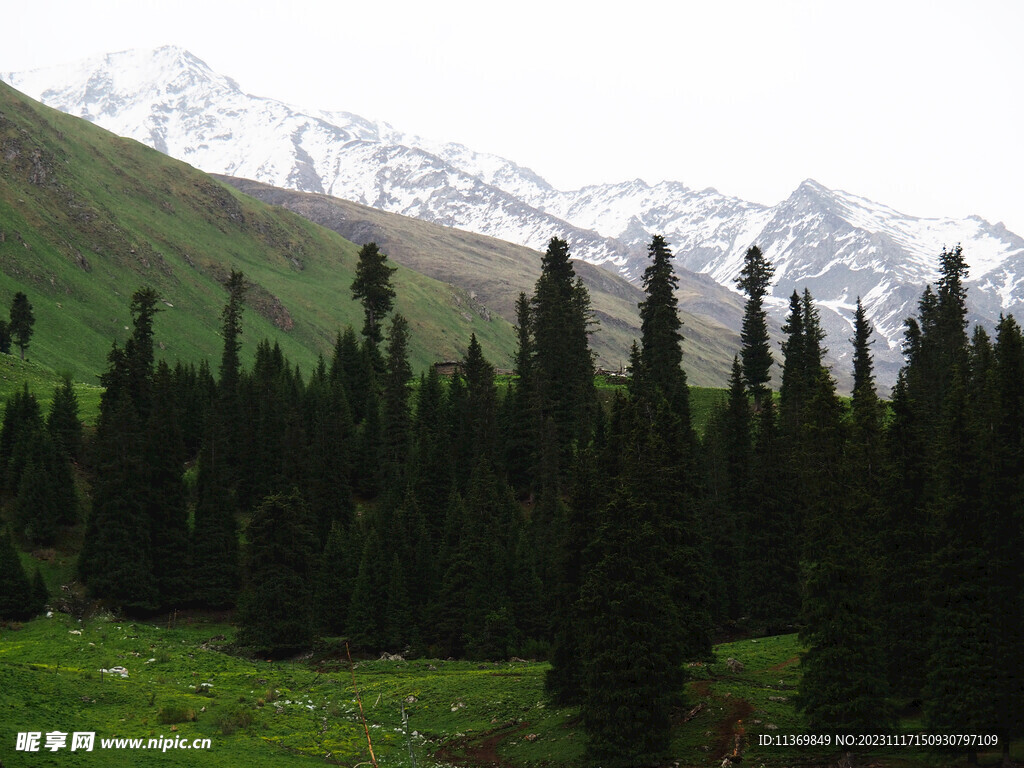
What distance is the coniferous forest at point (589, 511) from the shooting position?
3656 centimetres

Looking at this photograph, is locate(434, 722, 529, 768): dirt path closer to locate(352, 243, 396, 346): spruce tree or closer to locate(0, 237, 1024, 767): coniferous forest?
locate(0, 237, 1024, 767): coniferous forest

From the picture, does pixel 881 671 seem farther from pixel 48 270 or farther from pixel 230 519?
pixel 48 270

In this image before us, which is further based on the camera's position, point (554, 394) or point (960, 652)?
point (554, 394)

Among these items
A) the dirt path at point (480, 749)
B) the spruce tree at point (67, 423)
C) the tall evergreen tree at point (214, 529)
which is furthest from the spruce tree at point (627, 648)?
the spruce tree at point (67, 423)

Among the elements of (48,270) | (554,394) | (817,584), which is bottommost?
(817,584)

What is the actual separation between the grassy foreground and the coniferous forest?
2665 mm

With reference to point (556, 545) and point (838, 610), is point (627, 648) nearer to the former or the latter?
point (838, 610)

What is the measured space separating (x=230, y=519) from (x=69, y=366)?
274ft

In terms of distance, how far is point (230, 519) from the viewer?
8031 cm

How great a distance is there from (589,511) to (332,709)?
17.5 m

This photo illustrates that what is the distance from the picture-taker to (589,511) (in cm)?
4775

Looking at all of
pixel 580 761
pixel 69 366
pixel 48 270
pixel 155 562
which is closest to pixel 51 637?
pixel 155 562

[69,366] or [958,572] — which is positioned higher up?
[69,366]

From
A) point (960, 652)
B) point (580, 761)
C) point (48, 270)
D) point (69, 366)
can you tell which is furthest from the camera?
point (48, 270)
